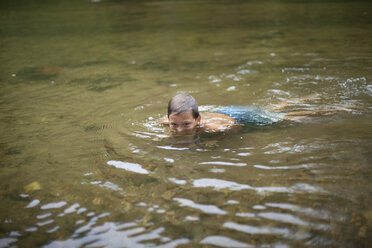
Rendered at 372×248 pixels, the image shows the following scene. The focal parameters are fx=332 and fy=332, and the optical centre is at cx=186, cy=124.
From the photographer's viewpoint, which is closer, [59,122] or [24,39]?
[59,122]

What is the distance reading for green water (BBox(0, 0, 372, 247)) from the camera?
283cm

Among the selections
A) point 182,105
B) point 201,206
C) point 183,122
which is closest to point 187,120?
point 183,122

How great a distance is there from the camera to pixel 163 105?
625 centimetres

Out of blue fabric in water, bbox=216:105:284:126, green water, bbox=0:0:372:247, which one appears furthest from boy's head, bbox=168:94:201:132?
blue fabric in water, bbox=216:105:284:126

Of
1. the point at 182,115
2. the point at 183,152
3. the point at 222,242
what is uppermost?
the point at 182,115

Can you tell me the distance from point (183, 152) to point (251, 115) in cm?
166

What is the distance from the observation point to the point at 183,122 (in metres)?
4.73

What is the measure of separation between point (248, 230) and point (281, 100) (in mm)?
3904

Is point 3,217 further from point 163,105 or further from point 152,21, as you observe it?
point 152,21

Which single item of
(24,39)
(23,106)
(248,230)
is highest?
(24,39)

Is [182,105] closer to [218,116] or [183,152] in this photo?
[183,152]

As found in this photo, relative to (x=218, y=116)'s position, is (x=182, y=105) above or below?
above

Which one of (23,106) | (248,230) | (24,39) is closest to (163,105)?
(23,106)

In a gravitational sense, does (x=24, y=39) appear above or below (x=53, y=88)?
above
